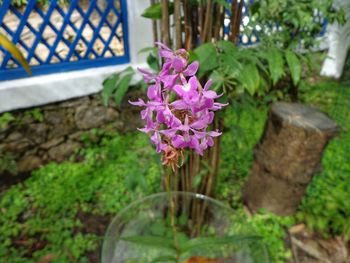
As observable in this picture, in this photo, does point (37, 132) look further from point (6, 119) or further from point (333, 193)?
point (333, 193)

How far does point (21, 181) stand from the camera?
78.6 inches

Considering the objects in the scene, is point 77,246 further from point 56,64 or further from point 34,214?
point 56,64

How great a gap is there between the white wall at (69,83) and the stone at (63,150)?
38 centimetres

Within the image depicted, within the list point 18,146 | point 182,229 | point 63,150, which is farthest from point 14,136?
point 182,229

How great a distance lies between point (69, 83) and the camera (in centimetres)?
191

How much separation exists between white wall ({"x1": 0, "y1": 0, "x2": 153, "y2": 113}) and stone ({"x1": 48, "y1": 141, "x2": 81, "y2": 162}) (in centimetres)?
38

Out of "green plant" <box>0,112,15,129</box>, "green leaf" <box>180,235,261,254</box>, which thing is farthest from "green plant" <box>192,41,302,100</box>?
"green plant" <box>0,112,15,129</box>

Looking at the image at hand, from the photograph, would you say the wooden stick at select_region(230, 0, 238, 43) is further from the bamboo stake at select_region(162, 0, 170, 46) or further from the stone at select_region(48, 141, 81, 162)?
the stone at select_region(48, 141, 81, 162)

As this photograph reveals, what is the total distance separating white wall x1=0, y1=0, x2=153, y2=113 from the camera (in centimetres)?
175

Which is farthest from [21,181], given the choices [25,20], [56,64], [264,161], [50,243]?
[264,161]

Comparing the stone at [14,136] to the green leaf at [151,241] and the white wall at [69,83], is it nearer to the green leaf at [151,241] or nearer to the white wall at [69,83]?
the white wall at [69,83]

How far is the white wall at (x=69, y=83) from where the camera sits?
1748mm

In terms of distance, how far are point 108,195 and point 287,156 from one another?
1082 mm

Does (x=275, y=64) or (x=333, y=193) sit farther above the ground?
(x=275, y=64)
